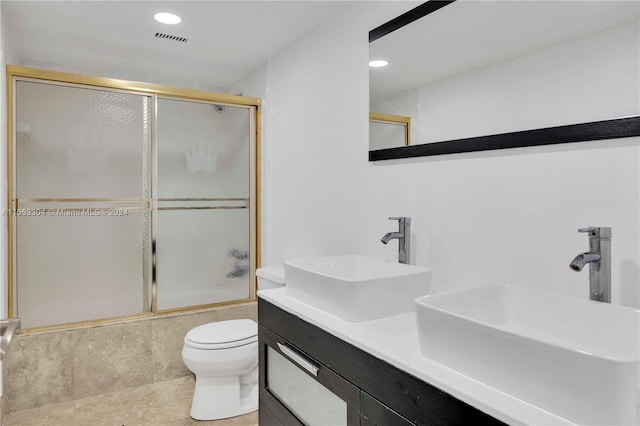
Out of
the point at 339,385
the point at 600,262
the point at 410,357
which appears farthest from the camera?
the point at 339,385

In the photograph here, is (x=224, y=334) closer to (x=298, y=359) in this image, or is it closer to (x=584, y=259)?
(x=298, y=359)

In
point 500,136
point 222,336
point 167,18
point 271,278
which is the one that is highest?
point 167,18

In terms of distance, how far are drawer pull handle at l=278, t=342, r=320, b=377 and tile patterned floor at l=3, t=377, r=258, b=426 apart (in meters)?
0.98

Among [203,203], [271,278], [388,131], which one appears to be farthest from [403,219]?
[203,203]

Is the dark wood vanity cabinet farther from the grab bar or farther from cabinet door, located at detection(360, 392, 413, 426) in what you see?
the grab bar

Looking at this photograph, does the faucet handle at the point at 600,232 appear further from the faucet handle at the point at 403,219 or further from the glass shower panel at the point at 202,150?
the glass shower panel at the point at 202,150

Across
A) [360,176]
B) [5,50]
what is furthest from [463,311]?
[5,50]

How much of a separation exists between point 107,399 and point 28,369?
0.46 metres

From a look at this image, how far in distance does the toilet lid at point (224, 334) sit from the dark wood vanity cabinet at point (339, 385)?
1.89ft

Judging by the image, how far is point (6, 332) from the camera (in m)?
0.75

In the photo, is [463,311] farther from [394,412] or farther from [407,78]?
[407,78]

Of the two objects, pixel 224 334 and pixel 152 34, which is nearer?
pixel 224 334

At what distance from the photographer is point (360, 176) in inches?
82.4

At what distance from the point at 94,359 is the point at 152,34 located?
6.62 feet
